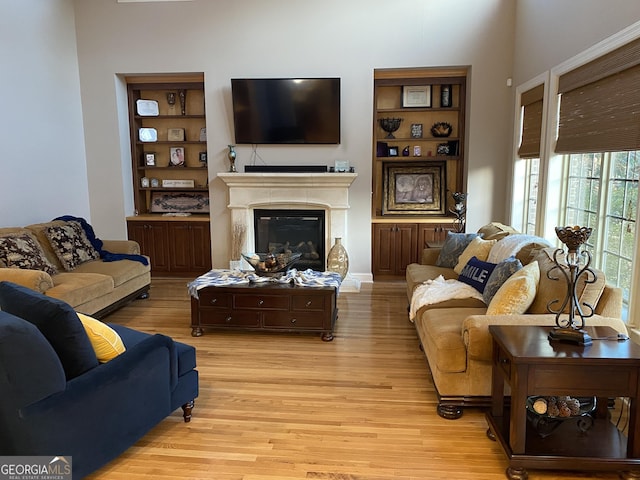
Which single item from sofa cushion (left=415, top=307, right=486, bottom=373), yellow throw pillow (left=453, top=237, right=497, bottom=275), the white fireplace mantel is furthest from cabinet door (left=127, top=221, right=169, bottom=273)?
sofa cushion (left=415, top=307, right=486, bottom=373)

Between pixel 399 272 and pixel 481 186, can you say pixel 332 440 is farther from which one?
pixel 481 186

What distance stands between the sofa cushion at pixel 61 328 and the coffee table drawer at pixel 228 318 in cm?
195

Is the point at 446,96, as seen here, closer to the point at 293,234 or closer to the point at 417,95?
the point at 417,95

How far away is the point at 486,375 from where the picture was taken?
2949mm

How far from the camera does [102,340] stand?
2.51 meters

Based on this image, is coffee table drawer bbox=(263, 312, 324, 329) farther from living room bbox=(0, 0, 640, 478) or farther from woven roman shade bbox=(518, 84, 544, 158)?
woven roman shade bbox=(518, 84, 544, 158)

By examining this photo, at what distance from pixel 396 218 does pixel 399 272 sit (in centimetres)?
73

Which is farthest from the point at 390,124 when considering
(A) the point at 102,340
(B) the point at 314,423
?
(A) the point at 102,340

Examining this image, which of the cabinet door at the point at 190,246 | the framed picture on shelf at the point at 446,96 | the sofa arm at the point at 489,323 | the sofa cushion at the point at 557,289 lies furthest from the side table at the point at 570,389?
the cabinet door at the point at 190,246

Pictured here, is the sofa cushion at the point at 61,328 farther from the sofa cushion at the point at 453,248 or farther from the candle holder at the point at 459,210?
the candle holder at the point at 459,210

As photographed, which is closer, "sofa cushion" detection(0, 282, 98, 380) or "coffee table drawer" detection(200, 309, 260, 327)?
"sofa cushion" detection(0, 282, 98, 380)

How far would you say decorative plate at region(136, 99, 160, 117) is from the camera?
661 cm

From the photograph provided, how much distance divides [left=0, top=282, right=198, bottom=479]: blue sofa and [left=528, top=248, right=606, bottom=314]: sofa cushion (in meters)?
2.32

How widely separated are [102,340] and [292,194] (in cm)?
391
